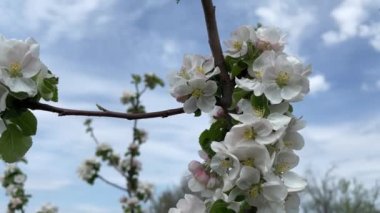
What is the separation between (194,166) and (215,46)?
0.28 meters

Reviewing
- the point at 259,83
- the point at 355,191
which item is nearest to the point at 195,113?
the point at 259,83

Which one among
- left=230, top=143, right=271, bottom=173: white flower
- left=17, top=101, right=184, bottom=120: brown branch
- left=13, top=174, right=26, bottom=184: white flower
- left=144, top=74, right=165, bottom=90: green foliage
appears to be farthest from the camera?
left=13, top=174, right=26, bottom=184: white flower

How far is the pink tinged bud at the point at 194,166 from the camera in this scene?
4.31ft

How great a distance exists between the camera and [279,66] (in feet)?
4.13

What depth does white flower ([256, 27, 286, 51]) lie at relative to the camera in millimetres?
1344

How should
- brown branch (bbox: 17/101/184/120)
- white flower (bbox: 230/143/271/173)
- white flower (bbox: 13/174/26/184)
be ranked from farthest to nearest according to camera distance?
white flower (bbox: 13/174/26/184), brown branch (bbox: 17/101/184/120), white flower (bbox: 230/143/271/173)

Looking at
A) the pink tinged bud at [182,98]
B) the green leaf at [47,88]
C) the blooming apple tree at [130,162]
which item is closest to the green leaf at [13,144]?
the green leaf at [47,88]

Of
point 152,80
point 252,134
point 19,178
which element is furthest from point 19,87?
point 19,178

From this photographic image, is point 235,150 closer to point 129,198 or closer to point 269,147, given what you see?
point 269,147

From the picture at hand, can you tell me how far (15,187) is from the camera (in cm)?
621

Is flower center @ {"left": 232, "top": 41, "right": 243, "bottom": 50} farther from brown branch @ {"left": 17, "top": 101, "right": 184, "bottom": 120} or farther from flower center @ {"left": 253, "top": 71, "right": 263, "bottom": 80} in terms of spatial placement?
brown branch @ {"left": 17, "top": 101, "right": 184, "bottom": 120}

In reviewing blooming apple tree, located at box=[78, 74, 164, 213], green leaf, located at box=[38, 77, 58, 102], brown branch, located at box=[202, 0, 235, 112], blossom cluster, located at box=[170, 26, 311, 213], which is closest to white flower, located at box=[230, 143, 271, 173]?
blossom cluster, located at box=[170, 26, 311, 213]

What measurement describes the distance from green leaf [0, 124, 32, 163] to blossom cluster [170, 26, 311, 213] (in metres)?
0.35

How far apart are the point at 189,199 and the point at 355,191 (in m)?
19.1
